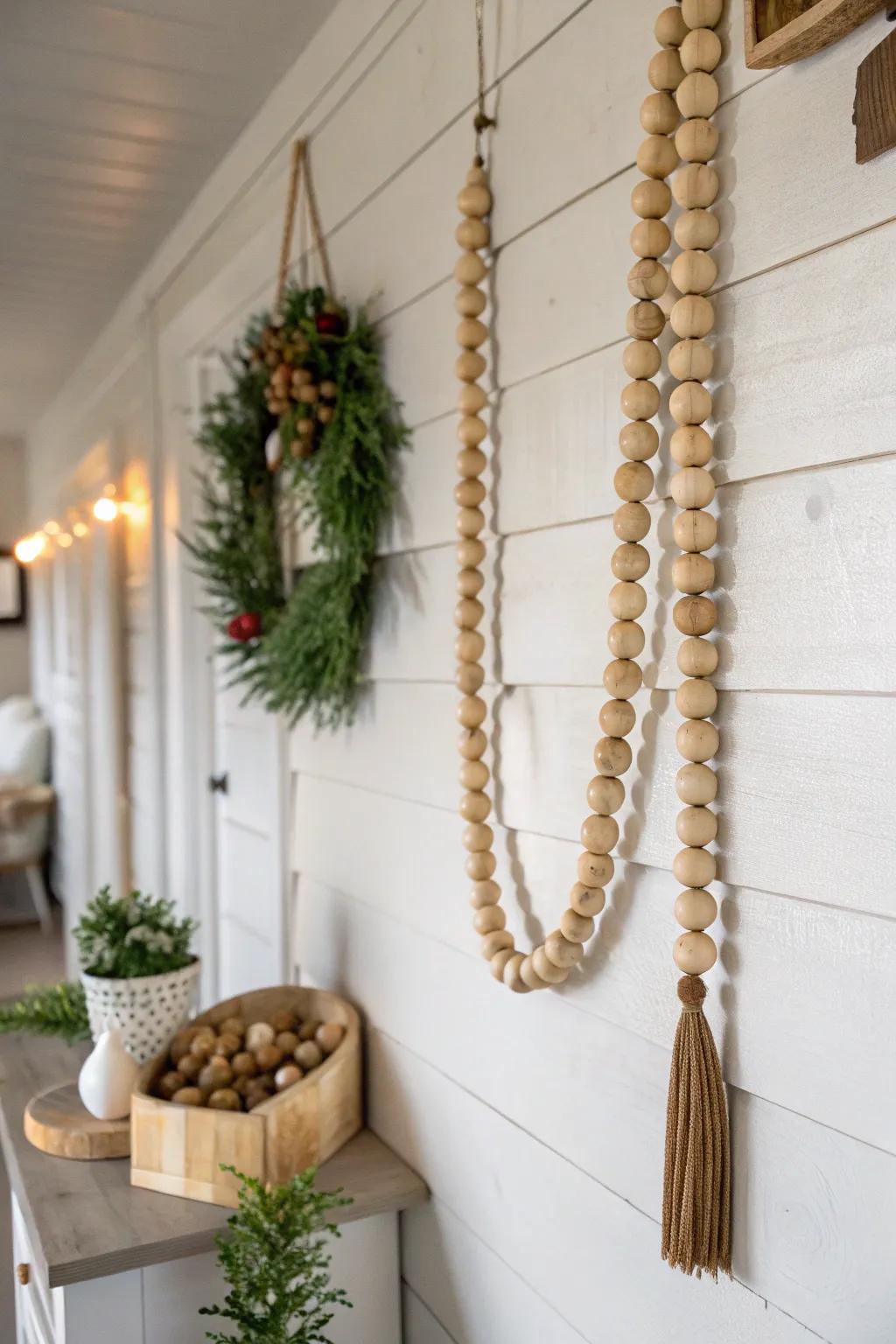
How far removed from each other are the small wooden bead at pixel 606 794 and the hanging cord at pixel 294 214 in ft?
3.59

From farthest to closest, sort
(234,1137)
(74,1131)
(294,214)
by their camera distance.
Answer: (294,214) < (74,1131) < (234,1137)

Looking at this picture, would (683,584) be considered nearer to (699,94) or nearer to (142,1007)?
(699,94)

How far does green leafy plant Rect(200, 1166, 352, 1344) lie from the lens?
1236 mm

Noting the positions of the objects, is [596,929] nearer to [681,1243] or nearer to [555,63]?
[681,1243]

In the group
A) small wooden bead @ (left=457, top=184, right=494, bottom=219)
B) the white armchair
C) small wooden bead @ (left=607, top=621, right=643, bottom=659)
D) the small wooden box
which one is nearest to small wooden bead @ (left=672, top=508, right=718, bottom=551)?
small wooden bead @ (left=607, top=621, right=643, bottom=659)

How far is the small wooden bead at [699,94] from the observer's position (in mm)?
949

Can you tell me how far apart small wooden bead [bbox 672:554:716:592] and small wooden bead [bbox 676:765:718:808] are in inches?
6.0

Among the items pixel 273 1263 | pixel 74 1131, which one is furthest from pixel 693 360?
pixel 74 1131

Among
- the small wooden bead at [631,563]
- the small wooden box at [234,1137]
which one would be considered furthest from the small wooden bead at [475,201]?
the small wooden box at [234,1137]

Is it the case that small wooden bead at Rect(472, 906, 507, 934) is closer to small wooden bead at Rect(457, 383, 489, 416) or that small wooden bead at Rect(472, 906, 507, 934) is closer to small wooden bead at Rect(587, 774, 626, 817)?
small wooden bead at Rect(587, 774, 626, 817)

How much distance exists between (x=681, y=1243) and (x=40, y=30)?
191 cm

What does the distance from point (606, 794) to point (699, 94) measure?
24.0 inches

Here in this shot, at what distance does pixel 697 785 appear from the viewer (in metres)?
0.96

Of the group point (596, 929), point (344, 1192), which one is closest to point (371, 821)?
point (344, 1192)
